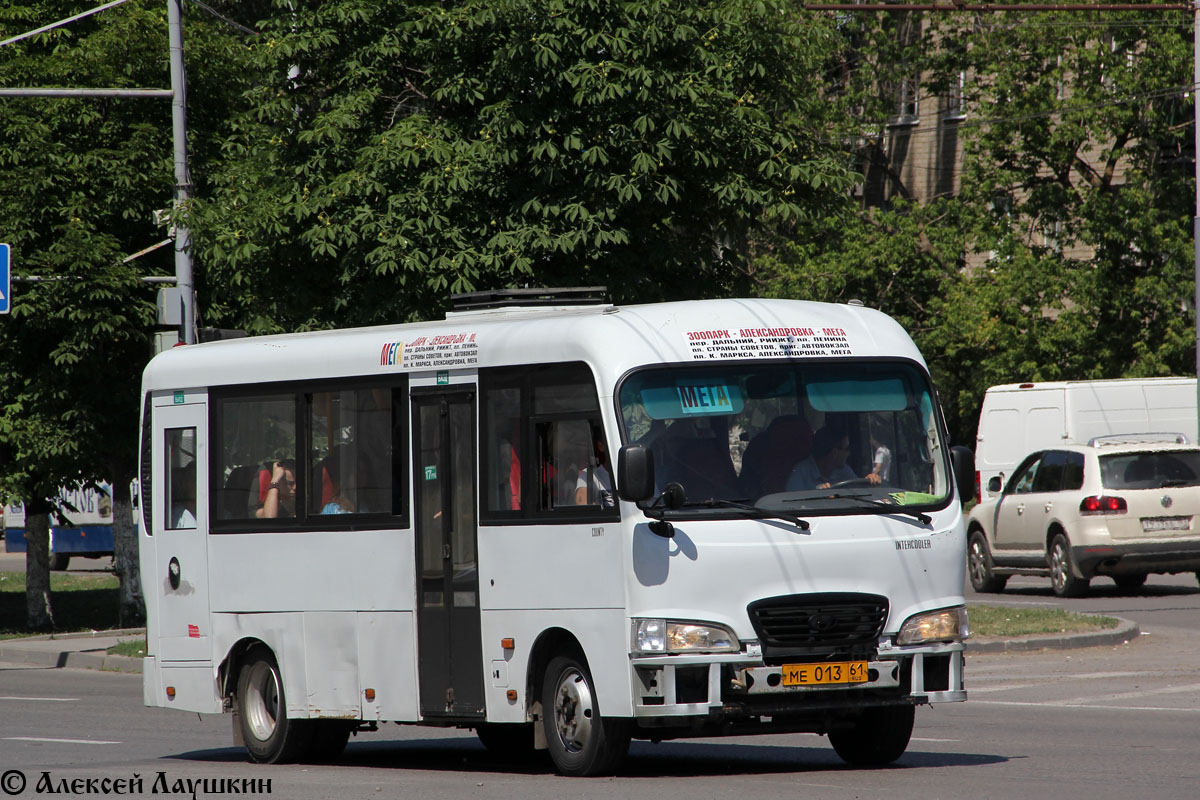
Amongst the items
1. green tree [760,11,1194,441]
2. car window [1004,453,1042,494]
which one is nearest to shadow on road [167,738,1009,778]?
car window [1004,453,1042,494]

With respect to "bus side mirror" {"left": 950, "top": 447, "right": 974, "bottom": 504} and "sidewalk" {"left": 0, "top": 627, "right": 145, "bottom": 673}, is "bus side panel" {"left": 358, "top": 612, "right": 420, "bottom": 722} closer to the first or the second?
"bus side mirror" {"left": 950, "top": 447, "right": 974, "bottom": 504}

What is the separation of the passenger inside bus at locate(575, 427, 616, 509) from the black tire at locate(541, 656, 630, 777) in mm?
872

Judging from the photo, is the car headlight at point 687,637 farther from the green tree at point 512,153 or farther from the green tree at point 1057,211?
the green tree at point 1057,211

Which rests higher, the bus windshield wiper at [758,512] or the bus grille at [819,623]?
the bus windshield wiper at [758,512]

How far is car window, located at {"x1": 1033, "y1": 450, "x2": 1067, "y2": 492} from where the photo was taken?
2514 centimetres

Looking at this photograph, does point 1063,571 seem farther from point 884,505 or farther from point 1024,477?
point 884,505

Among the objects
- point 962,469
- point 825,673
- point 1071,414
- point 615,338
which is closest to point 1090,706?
point 962,469

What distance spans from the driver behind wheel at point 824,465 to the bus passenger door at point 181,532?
4556 mm

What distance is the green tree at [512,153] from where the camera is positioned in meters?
17.1

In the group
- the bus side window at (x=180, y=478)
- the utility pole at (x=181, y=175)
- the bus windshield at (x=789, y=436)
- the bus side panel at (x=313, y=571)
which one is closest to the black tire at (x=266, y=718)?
the bus side panel at (x=313, y=571)

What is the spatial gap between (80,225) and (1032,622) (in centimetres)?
1343

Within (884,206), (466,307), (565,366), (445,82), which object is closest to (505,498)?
(565,366)

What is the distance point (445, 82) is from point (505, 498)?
25.4 ft

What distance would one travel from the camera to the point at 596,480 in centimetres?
1040
